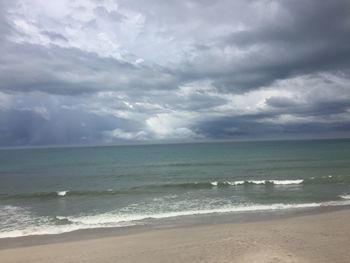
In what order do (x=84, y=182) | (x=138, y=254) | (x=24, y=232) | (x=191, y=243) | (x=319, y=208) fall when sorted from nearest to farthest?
(x=138, y=254)
(x=191, y=243)
(x=24, y=232)
(x=319, y=208)
(x=84, y=182)

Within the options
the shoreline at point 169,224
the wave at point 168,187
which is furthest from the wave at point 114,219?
the wave at point 168,187

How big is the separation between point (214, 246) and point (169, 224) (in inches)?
204

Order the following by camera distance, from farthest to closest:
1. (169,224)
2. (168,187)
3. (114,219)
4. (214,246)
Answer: (168,187) < (114,219) < (169,224) < (214,246)

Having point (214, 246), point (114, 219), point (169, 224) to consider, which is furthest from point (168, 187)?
point (214, 246)

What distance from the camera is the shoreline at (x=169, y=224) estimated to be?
49.5 feet

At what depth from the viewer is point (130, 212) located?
20828 mm

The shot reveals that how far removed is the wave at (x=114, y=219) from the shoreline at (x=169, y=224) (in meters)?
0.56

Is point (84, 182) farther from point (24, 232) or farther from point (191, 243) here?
point (191, 243)

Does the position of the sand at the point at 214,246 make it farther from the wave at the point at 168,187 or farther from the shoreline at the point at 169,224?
the wave at the point at 168,187

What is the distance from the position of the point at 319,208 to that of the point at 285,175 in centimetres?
1851

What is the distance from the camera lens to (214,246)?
12.4 m

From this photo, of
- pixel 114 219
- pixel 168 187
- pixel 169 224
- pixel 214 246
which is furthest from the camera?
pixel 168 187

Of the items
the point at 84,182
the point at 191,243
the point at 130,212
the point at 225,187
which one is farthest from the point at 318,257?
the point at 84,182

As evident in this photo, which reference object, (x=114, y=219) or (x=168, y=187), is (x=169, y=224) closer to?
(x=114, y=219)
